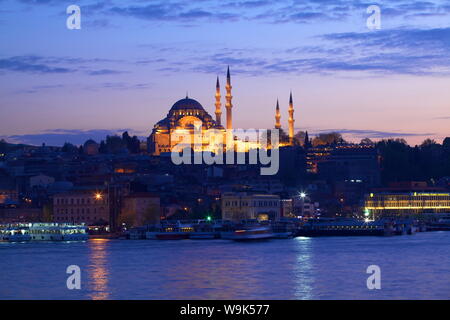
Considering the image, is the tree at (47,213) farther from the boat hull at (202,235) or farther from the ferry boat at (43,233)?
the boat hull at (202,235)

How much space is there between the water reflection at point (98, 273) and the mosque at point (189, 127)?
41.4 metres

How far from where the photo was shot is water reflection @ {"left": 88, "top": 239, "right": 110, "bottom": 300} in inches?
835

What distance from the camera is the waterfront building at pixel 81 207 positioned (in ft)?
167

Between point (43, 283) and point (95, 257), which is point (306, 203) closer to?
point (95, 257)

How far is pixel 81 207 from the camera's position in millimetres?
51250

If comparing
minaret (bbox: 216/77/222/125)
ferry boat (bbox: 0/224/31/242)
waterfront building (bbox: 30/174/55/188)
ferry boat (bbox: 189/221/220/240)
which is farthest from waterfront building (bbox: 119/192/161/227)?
A: minaret (bbox: 216/77/222/125)

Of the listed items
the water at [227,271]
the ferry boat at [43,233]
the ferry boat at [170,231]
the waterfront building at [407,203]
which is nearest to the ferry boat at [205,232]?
the ferry boat at [170,231]

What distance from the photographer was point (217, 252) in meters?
33.4

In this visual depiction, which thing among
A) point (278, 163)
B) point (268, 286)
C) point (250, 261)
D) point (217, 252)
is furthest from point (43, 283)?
point (278, 163)

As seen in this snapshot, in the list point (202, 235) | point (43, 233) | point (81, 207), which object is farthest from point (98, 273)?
point (81, 207)

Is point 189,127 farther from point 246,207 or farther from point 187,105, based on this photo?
point 246,207

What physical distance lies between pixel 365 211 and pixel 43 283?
128 feet
